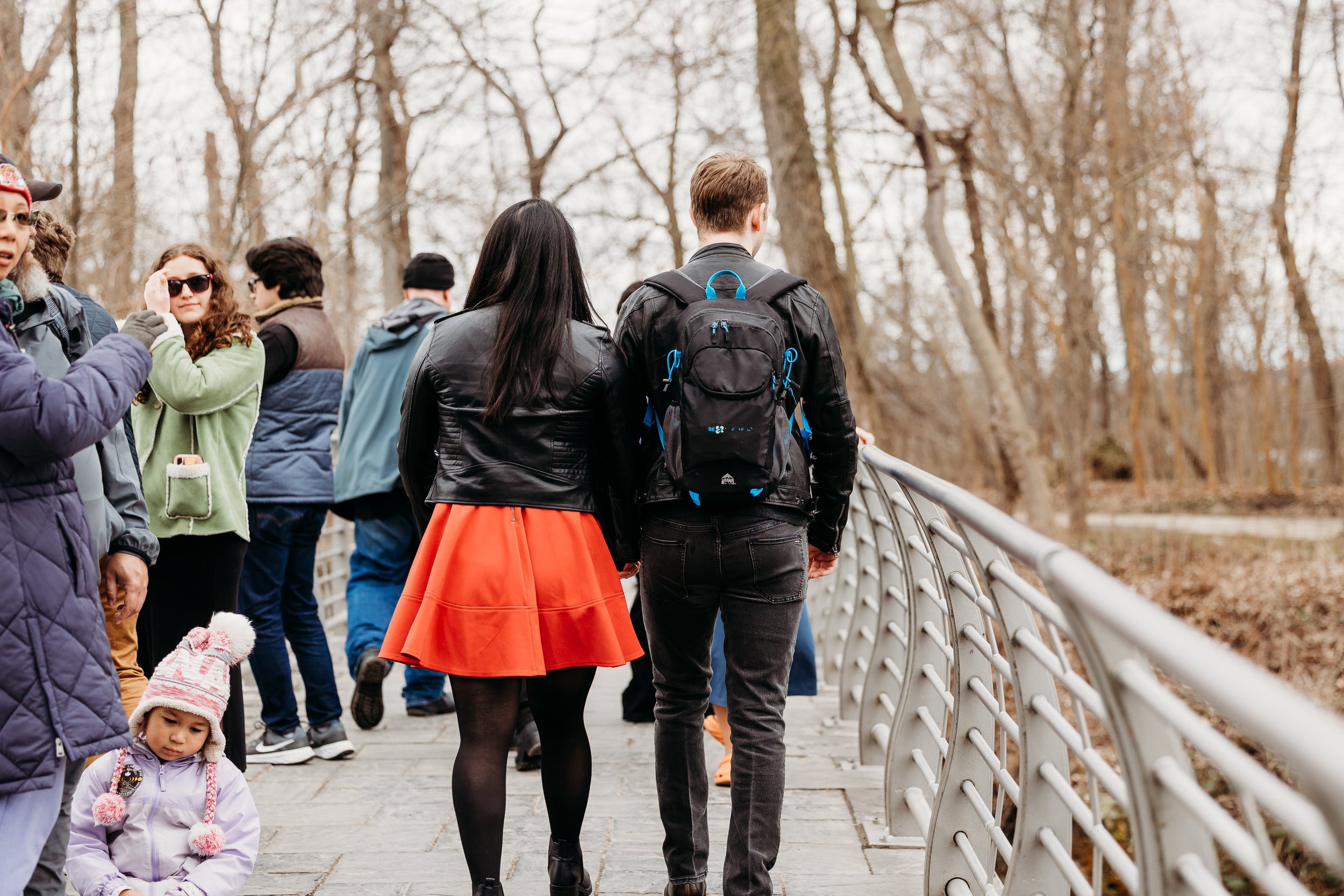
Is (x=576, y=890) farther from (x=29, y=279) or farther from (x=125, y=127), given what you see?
(x=125, y=127)

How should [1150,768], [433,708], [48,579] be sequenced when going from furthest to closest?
[433,708] < [48,579] < [1150,768]

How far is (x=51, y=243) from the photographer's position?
326cm

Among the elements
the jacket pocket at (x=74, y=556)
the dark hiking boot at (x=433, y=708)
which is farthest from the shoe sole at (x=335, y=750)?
the jacket pocket at (x=74, y=556)

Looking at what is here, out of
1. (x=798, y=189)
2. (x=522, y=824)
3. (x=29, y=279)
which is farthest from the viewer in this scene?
(x=798, y=189)

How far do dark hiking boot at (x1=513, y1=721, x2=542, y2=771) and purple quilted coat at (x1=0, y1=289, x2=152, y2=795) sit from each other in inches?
93.3

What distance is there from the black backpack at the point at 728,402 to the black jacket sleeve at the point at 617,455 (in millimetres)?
157

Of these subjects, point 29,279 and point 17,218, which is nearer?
point 17,218

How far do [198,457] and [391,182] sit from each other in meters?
12.5

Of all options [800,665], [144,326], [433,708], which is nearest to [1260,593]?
[800,665]

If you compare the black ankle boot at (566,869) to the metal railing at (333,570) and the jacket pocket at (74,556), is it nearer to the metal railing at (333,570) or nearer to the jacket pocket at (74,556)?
the jacket pocket at (74,556)

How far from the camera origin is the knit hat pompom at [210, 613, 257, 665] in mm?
2980

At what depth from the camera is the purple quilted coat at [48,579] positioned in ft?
7.21

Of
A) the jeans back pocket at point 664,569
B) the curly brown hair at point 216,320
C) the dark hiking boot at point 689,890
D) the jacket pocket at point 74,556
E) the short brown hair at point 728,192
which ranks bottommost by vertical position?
the dark hiking boot at point 689,890

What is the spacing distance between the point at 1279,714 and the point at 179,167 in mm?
10989
